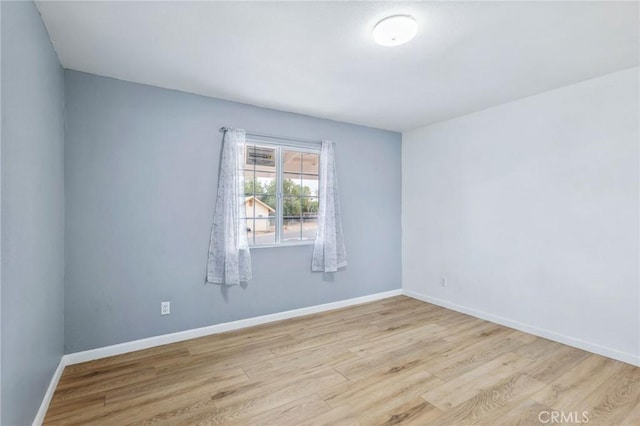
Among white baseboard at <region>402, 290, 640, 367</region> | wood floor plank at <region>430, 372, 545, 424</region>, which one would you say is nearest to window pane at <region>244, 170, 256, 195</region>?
wood floor plank at <region>430, 372, 545, 424</region>

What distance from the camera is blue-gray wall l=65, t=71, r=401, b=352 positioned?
2.61 m

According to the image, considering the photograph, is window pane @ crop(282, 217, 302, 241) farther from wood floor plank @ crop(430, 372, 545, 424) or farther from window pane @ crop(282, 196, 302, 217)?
wood floor plank @ crop(430, 372, 545, 424)

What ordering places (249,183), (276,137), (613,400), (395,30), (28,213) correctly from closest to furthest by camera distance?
(28,213) < (395,30) < (613,400) < (249,183) < (276,137)

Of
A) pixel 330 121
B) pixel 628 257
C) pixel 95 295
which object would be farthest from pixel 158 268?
pixel 628 257

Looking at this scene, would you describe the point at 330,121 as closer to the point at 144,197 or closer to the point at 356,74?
the point at 356,74

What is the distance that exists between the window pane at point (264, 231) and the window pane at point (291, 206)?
7.8 inches

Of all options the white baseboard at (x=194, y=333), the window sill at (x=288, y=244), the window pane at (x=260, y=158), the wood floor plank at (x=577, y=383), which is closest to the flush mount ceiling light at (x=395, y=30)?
the window pane at (x=260, y=158)

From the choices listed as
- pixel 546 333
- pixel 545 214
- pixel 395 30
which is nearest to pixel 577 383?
pixel 546 333

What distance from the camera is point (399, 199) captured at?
4.68 meters

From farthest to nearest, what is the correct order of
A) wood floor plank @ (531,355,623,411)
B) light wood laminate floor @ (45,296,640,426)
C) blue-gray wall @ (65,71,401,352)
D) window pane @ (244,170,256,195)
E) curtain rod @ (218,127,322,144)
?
1. window pane @ (244,170,256,195)
2. curtain rod @ (218,127,322,144)
3. blue-gray wall @ (65,71,401,352)
4. wood floor plank @ (531,355,623,411)
5. light wood laminate floor @ (45,296,640,426)

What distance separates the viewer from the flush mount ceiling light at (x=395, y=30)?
1895 millimetres

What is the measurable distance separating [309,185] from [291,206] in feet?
1.21

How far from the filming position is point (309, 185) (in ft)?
12.8

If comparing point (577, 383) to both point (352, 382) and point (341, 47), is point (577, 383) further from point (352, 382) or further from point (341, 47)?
point (341, 47)
